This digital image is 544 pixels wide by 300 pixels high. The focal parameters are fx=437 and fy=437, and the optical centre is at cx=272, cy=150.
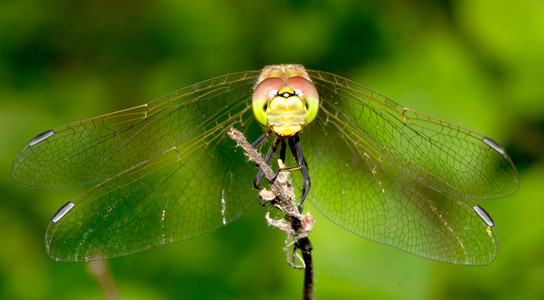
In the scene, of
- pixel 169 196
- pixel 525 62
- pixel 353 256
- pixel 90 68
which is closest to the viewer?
pixel 169 196

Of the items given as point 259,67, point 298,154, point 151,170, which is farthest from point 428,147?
point 151,170

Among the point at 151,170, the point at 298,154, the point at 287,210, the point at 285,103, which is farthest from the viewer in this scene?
the point at 151,170

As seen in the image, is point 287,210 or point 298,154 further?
point 298,154

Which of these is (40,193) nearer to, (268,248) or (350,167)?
(268,248)

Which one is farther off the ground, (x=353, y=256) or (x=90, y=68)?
(x=90, y=68)

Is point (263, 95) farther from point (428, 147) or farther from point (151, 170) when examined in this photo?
point (428, 147)

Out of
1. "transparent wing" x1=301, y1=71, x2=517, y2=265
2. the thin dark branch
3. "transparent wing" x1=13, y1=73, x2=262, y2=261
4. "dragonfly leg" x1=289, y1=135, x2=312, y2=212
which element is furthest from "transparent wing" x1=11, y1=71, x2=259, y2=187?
the thin dark branch

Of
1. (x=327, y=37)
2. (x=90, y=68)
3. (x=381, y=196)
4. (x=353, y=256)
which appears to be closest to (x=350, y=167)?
(x=381, y=196)
